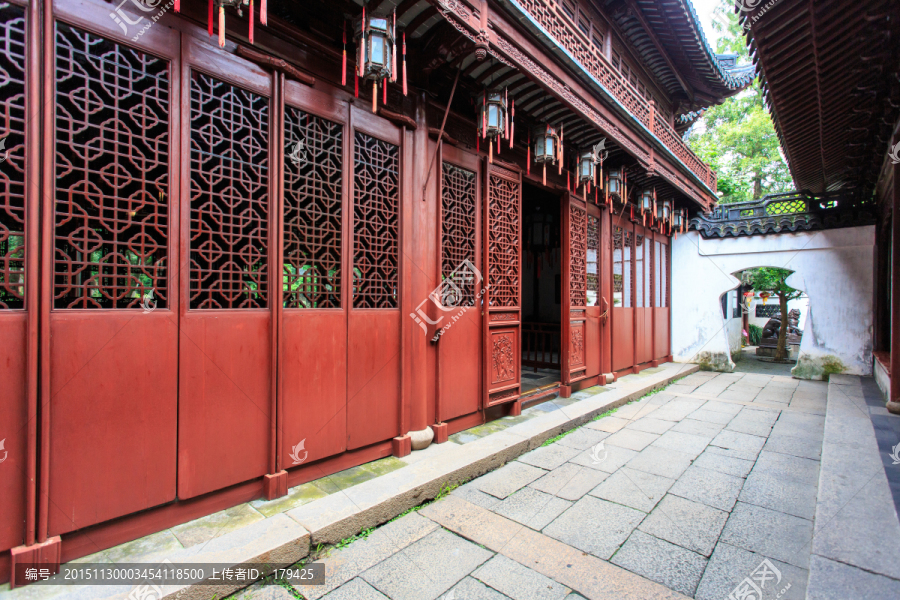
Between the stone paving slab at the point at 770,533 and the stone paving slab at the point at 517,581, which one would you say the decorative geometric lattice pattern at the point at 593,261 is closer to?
the stone paving slab at the point at 770,533

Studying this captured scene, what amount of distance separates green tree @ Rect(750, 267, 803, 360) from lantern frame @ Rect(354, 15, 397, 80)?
1333 centimetres

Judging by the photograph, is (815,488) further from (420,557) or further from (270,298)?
(270,298)

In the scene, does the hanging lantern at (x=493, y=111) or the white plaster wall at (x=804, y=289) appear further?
the white plaster wall at (x=804, y=289)

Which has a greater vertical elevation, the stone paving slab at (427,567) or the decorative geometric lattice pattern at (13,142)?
the decorative geometric lattice pattern at (13,142)

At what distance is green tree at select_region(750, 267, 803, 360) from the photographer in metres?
12.9

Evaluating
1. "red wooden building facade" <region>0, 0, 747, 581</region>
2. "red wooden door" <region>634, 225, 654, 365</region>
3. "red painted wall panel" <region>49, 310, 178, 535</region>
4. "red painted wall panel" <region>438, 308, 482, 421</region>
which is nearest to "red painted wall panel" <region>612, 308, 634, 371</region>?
"red wooden door" <region>634, 225, 654, 365</region>

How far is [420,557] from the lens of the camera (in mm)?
2752

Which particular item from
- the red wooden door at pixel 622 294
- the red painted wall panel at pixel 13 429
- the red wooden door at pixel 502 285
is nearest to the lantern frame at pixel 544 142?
the red wooden door at pixel 502 285

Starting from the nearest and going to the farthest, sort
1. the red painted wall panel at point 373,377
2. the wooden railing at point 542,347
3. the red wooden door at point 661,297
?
the red painted wall panel at point 373,377 → the wooden railing at point 542,347 → the red wooden door at point 661,297

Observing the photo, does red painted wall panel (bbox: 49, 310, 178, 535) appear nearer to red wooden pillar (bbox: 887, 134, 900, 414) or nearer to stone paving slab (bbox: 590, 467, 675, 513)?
stone paving slab (bbox: 590, 467, 675, 513)

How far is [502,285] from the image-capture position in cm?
547

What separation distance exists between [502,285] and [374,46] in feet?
10.3

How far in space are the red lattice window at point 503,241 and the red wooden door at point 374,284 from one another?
1.58 m

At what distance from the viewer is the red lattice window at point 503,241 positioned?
5312 mm
